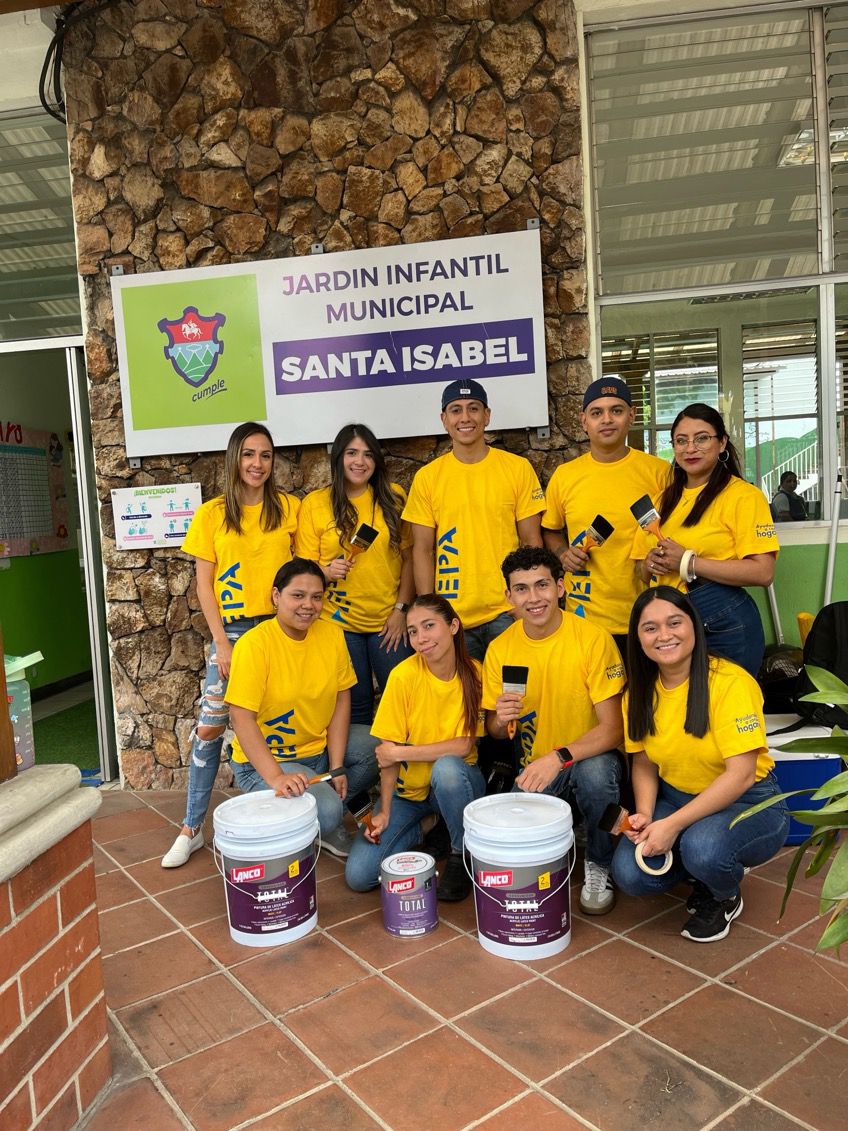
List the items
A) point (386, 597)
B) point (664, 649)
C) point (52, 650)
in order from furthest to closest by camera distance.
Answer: point (52, 650), point (386, 597), point (664, 649)

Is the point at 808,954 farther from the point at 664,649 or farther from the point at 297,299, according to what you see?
the point at 297,299

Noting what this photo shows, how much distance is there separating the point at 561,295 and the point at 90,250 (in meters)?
2.51

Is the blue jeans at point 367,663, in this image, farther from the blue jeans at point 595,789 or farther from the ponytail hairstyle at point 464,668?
the blue jeans at point 595,789

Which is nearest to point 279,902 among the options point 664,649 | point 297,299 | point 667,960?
point 667,960

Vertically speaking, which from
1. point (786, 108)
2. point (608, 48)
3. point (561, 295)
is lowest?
point (561, 295)

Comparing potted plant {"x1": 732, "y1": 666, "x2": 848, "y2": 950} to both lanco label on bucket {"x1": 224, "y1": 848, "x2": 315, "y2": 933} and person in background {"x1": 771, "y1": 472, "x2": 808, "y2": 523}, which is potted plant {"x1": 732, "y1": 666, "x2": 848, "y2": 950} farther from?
person in background {"x1": 771, "y1": 472, "x2": 808, "y2": 523}

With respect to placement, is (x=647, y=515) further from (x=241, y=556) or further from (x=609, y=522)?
(x=241, y=556)

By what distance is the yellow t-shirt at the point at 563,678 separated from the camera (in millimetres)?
3012

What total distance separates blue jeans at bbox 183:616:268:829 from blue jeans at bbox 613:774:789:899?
173 centimetres

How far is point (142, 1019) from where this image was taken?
2463 millimetres

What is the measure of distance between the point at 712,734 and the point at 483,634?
3.70 feet

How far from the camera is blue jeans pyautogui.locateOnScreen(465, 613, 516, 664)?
11.5 feet

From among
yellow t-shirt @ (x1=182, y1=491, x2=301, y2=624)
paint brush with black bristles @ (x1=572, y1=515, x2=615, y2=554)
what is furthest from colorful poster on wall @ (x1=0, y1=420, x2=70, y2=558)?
paint brush with black bristles @ (x1=572, y1=515, x2=615, y2=554)

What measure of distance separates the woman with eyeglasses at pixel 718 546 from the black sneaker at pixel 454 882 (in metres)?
1.24
